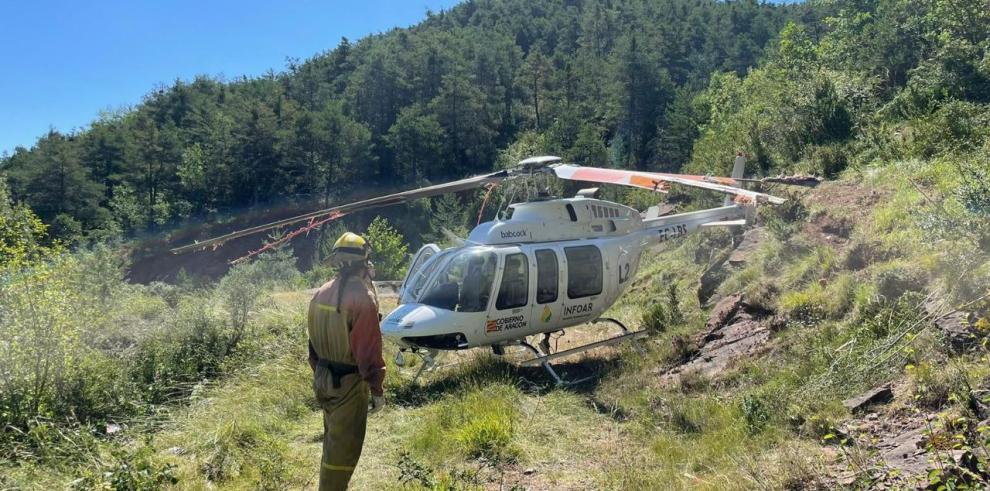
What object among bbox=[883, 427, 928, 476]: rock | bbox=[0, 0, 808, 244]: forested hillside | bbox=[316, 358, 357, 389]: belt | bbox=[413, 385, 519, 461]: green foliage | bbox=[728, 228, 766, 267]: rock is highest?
bbox=[0, 0, 808, 244]: forested hillside

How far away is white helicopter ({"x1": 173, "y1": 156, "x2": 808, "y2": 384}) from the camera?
7934 millimetres

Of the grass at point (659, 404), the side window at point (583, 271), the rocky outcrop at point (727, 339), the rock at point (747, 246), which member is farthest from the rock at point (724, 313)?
the rock at point (747, 246)

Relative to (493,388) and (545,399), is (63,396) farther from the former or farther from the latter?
(545,399)

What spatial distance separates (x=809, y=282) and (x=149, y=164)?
68.4m

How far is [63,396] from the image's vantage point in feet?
24.3

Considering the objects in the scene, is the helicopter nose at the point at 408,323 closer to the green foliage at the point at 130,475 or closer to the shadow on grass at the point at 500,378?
the shadow on grass at the point at 500,378

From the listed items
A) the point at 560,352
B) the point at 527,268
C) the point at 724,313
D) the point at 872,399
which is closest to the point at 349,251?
the point at 872,399

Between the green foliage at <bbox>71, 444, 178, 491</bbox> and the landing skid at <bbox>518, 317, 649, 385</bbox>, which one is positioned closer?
the green foliage at <bbox>71, 444, 178, 491</bbox>

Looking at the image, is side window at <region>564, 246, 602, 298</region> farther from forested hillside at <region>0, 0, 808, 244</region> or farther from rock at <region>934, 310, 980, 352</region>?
forested hillside at <region>0, 0, 808, 244</region>

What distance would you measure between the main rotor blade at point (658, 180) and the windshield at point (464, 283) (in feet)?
6.48

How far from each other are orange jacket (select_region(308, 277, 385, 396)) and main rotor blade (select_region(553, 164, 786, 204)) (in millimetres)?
4965

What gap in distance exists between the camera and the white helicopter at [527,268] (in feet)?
26.0

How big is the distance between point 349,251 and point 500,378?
420 cm

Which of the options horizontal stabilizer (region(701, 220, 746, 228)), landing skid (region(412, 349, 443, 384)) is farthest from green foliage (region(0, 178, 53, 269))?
horizontal stabilizer (region(701, 220, 746, 228))
